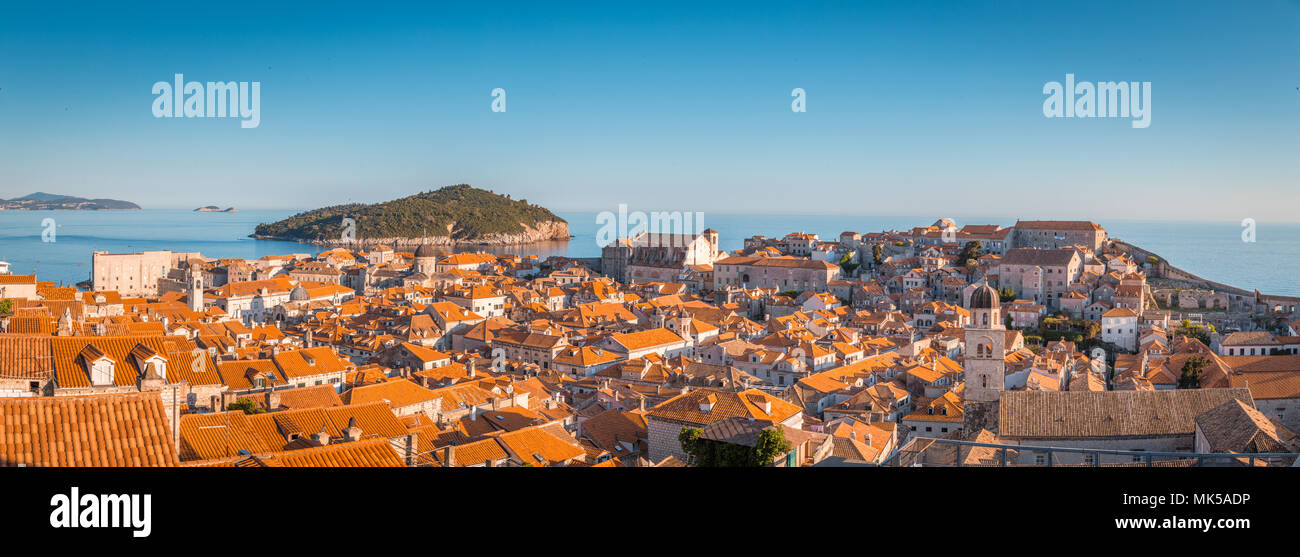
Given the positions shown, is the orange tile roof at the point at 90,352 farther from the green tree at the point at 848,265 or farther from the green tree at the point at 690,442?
the green tree at the point at 848,265

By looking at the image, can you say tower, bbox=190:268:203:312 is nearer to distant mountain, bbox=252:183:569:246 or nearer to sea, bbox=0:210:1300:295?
sea, bbox=0:210:1300:295

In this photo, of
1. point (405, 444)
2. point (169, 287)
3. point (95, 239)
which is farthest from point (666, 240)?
point (95, 239)

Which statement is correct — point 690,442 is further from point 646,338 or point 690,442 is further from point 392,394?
point 646,338

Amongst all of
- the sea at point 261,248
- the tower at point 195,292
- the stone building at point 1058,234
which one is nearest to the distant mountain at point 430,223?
the sea at point 261,248

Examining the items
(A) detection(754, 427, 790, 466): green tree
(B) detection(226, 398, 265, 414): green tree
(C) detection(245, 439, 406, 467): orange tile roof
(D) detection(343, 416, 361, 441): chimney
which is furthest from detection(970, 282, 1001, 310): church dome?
(C) detection(245, 439, 406, 467): orange tile roof
